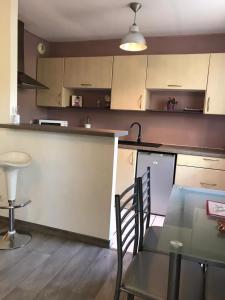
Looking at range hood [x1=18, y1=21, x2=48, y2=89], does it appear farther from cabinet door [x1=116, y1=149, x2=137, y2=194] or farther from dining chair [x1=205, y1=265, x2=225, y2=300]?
dining chair [x1=205, y1=265, x2=225, y2=300]

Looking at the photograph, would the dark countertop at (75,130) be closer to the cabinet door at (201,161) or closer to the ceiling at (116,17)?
the cabinet door at (201,161)

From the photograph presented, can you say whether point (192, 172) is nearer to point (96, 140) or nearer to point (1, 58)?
point (96, 140)

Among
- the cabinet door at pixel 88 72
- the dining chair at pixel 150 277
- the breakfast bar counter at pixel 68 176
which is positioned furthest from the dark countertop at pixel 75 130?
the cabinet door at pixel 88 72

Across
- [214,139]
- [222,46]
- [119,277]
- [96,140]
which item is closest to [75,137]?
[96,140]

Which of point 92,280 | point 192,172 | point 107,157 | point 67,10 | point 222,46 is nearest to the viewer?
point 92,280

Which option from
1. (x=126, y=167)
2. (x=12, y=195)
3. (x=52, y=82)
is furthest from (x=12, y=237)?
(x=52, y=82)

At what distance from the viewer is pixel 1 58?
8.52ft

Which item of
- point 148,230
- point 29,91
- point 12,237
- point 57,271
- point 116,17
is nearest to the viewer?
point 148,230

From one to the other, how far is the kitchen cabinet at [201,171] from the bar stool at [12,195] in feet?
6.09

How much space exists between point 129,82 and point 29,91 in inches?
63.5

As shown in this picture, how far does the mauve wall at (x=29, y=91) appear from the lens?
12.6 ft

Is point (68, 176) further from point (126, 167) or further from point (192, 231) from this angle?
point (192, 231)

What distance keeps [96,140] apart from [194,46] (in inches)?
88.3

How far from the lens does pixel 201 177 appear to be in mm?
3180
